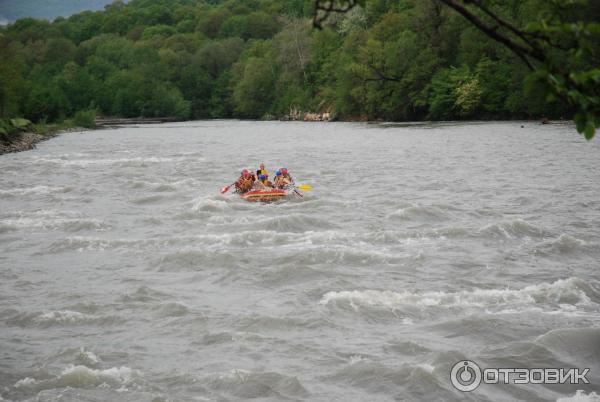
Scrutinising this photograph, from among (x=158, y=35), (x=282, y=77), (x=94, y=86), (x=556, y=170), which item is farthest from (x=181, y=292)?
(x=158, y=35)

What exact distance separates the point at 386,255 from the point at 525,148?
24.3m

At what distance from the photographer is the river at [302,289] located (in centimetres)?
927

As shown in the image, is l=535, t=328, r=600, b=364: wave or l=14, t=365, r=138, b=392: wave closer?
l=14, t=365, r=138, b=392: wave

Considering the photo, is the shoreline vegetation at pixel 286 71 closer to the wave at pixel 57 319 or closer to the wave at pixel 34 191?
→ the wave at pixel 34 191

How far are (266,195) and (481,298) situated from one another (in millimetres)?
12086

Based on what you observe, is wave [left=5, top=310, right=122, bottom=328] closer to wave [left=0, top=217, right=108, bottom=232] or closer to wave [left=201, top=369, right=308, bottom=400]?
wave [left=201, top=369, right=308, bottom=400]

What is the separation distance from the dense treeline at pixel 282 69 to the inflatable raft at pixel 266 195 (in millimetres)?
10455

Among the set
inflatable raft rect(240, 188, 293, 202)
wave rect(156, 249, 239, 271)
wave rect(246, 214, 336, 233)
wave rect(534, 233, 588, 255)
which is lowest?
wave rect(156, 249, 239, 271)

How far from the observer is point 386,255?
15.1 m

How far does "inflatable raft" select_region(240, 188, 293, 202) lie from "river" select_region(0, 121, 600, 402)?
37cm

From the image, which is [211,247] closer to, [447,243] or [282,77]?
[447,243]

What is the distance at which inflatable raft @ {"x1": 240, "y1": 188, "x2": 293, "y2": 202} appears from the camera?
75.8 ft

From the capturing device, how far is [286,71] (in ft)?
355

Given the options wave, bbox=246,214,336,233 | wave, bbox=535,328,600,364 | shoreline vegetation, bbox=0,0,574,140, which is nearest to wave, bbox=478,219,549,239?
wave, bbox=246,214,336,233
